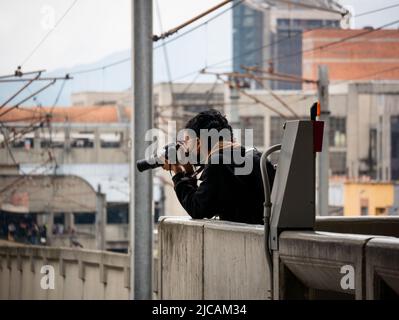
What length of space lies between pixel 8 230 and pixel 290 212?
55.5 m

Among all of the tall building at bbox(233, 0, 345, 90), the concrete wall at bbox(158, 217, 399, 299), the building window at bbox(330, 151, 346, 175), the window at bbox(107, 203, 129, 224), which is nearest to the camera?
the concrete wall at bbox(158, 217, 399, 299)

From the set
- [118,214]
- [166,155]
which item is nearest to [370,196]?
[118,214]

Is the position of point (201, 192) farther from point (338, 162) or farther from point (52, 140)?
point (338, 162)

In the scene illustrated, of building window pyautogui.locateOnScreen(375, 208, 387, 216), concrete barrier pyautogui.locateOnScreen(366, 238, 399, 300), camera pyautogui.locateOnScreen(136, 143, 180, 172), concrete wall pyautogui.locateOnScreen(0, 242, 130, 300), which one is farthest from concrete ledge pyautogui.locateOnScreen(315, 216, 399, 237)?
building window pyautogui.locateOnScreen(375, 208, 387, 216)

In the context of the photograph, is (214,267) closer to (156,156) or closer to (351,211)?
(156,156)

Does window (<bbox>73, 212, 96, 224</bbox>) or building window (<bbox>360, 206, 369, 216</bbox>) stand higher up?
building window (<bbox>360, 206, 369, 216</bbox>)

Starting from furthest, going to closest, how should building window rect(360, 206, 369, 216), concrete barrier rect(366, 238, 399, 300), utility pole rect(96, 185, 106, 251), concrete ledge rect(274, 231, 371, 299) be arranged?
1. utility pole rect(96, 185, 106, 251)
2. building window rect(360, 206, 369, 216)
3. concrete ledge rect(274, 231, 371, 299)
4. concrete barrier rect(366, 238, 399, 300)

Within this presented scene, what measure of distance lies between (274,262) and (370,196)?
45.0 m

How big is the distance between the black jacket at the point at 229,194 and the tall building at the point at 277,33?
85.0 m

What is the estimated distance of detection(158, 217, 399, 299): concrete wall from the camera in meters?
5.67

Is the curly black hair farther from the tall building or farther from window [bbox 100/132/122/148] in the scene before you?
the tall building

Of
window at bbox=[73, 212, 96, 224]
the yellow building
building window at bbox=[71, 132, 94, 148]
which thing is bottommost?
window at bbox=[73, 212, 96, 224]

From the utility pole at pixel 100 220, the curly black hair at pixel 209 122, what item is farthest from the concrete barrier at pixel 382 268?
the utility pole at pixel 100 220
